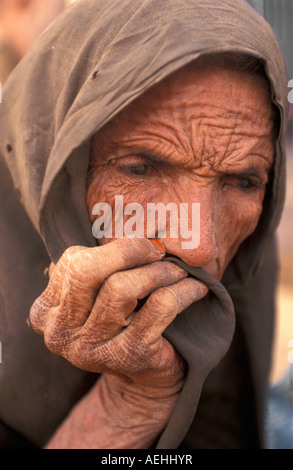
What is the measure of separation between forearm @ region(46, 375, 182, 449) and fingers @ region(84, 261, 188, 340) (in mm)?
419

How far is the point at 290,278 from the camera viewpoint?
6.42 meters

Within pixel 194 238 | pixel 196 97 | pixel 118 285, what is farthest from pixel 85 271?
pixel 196 97

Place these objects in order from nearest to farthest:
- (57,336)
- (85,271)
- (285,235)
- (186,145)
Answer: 1. (85,271)
2. (57,336)
3. (186,145)
4. (285,235)

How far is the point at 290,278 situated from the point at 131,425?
5071 millimetres

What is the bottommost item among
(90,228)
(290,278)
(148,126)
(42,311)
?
(290,278)

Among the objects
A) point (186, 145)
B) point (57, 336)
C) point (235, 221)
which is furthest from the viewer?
point (235, 221)

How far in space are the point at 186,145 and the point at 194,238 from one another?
0.29 metres

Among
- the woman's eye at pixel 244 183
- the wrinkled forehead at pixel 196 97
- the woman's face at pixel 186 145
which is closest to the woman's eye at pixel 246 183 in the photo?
the woman's eye at pixel 244 183

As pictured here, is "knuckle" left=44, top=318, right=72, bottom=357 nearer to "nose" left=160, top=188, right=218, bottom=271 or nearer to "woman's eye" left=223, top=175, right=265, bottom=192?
"nose" left=160, top=188, right=218, bottom=271

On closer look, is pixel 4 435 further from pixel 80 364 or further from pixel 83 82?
pixel 83 82

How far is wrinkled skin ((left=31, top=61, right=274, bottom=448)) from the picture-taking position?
130 centimetres

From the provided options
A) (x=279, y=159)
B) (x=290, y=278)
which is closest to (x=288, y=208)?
(x=290, y=278)

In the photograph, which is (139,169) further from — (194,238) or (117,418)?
(117,418)

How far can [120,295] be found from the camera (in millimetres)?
1257
